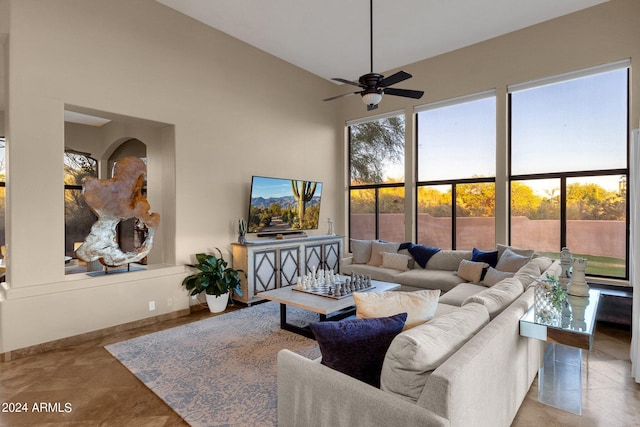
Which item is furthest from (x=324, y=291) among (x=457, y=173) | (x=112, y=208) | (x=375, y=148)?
(x=375, y=148)

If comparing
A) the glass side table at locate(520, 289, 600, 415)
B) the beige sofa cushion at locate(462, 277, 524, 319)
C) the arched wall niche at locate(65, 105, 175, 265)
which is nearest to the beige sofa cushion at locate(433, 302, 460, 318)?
the beige sofa cushion at locate(462, 277, 524, 319)

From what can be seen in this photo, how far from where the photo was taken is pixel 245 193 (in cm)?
575

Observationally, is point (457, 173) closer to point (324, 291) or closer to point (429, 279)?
point (429, 279)

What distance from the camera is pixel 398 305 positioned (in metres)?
2.25

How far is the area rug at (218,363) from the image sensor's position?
2527 millimetres

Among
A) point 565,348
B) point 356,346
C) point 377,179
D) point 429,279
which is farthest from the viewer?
point 377,179

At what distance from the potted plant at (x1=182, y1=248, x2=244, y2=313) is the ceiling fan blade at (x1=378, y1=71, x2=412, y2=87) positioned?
3.22 metres

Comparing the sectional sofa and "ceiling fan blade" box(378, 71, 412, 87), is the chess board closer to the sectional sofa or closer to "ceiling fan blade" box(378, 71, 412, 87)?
the sectional sofa

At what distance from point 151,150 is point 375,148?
427 cm

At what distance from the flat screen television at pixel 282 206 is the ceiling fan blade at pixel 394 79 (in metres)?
2.74

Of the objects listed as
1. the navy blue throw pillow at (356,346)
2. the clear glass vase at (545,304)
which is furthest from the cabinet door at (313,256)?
the navy blue throw pillow at (356,346)

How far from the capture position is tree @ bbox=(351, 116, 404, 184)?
22.6 feet

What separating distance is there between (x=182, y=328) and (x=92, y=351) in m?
0.94

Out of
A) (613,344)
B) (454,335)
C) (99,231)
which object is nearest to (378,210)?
(613,344)
